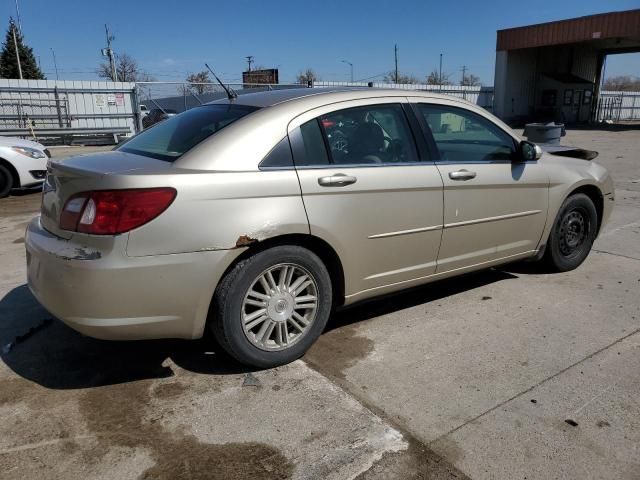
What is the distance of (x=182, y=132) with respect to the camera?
137 inches

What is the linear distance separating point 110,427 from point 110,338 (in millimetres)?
441

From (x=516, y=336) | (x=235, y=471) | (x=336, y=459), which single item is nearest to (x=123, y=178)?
(x=235, y=471)

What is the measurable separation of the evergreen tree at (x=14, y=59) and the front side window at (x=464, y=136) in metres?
61.4

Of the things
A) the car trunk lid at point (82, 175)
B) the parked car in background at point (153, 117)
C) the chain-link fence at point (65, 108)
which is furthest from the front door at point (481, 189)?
the chain-link fence at point (65, 108)

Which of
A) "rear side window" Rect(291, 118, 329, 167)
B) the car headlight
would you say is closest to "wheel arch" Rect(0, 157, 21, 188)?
the car headlight

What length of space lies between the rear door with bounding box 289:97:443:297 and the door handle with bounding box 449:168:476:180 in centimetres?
15

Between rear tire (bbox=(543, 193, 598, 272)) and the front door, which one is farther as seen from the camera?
rear tire (bbox=(543, 193, 598, 272))

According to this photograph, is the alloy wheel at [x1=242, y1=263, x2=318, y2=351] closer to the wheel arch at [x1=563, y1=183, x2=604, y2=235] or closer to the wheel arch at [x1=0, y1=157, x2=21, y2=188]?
the wheel arch at [x1=563, y1=183, x2=604, y2=235]

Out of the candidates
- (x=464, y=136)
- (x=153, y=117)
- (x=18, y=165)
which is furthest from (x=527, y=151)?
(x=153, y=117)

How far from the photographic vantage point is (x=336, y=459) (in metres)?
2.44

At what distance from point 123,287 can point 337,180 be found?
1.36 meters

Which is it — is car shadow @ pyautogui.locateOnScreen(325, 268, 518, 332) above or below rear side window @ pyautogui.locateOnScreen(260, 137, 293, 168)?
below

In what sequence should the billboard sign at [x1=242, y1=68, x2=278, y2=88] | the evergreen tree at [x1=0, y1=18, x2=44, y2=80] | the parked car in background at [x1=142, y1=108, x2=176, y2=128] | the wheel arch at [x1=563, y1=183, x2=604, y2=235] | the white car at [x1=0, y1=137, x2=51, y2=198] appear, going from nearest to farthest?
the wheel arch at [x1=563, y1=183, x2=604, y2=235], the white car at [x1=0, y1=137, x2=51, y2=198], the parked car in background at [x1=142, y1=108, x2=176, y2=128], the billboard sign at [x1=242, y1=68, x2=278, y2=88], the evergreen tree at [x1=0, y1=18, x2=44, y2=80]

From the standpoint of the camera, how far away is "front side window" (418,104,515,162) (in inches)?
152
